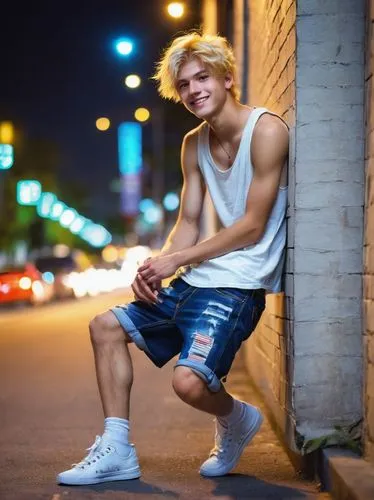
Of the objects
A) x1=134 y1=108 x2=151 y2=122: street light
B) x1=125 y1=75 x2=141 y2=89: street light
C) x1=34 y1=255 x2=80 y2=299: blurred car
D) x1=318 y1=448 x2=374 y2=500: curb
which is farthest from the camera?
x1=34 y1=255 x2=80 y2=299: blurred car

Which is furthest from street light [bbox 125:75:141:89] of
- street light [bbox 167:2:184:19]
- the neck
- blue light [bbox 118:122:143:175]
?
blue light [bbox 118:122:143:175]

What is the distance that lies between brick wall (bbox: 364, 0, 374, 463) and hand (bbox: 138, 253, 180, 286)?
92 centimetres

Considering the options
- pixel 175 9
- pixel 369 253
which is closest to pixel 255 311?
pixel 369 253

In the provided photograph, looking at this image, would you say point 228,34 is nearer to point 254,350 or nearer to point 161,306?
point 254,350

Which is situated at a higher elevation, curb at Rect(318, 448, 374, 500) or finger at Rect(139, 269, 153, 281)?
finger at Rect(139, 269, 153, 281)

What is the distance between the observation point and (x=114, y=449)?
4609 millimetres

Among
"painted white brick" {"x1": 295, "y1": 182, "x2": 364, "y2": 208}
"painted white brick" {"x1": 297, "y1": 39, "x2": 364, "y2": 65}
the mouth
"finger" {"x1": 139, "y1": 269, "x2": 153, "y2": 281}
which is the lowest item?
"finger" {"x1": 139, "y1": 269, "x2": 153, "y2": 281}

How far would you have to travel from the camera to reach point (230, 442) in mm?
4836

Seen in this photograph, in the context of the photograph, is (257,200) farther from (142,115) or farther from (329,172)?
(142,115)

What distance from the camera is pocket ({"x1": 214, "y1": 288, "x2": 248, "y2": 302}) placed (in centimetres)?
457

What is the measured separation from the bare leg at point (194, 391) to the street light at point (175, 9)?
1166cm

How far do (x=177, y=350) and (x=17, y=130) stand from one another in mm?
41733

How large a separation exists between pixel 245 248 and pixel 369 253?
63cm

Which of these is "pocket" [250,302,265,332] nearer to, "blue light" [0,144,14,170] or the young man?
the young man
